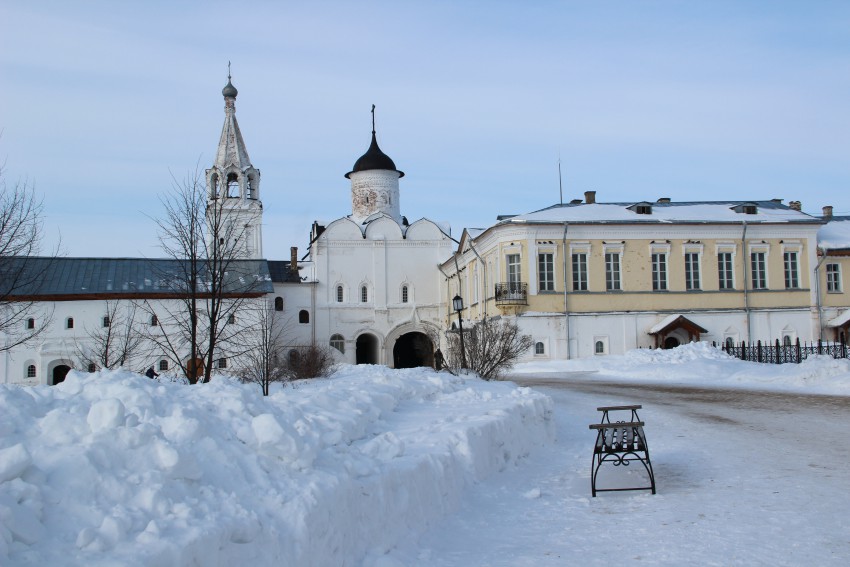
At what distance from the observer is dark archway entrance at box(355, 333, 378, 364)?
4925cm

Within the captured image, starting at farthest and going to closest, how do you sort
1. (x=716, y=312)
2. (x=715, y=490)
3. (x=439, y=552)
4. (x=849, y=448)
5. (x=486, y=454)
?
(x=716, y=312) < (x=849, y=448) < (x=486, y=454) < (x=715, y=490) < (x=439, y=552)

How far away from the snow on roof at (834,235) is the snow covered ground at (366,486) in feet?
101

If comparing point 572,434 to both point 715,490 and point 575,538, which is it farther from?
point 575,538

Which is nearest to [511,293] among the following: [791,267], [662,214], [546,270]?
[546,270]

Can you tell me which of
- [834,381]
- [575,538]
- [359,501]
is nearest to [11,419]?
[359,501]

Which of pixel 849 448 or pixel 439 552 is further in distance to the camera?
pixel 849 448

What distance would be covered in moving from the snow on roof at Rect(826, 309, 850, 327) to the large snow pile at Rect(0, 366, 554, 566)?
3486 centimetres

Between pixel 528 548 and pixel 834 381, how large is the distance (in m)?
14.9

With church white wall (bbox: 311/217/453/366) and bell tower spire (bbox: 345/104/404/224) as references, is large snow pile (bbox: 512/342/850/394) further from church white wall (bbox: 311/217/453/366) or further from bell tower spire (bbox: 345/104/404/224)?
bell tower spire (bbox: 345/104/404/224)

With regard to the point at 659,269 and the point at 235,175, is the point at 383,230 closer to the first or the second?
the point at 235,175

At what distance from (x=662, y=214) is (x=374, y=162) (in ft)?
62.4

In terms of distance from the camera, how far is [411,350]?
51.0 meters

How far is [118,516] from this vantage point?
4105 millimetres

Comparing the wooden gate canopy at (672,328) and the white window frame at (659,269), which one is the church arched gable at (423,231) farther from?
the wooden gate canopy at (672,328)
